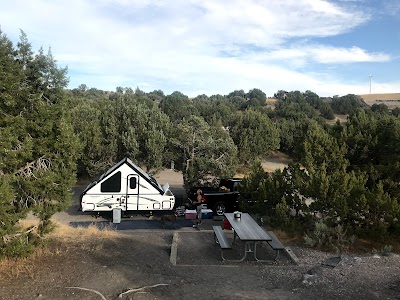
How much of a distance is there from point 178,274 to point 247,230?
2.66 m

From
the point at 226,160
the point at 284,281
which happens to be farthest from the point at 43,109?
the point at 226,160

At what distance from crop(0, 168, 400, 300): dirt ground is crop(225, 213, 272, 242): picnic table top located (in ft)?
2.25

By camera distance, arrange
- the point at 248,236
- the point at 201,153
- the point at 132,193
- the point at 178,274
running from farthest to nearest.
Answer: the point at 201,153, the point at 132,193, the point at 248,236, the point at 178,274

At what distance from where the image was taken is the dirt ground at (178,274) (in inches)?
302

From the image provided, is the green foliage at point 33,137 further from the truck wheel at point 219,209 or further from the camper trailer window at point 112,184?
the truck wheel at point 219,209

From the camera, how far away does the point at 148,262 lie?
31.7 ft

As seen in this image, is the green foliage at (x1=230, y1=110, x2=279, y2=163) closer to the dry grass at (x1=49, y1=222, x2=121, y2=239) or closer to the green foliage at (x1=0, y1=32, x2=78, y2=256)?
the dry grass at (x1=49, y1=222, x2=121, y2=239)

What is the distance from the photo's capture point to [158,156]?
71.3ft

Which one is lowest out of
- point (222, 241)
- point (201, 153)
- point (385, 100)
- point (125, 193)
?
point (222, 241)

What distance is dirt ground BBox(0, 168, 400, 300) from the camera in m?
7.67

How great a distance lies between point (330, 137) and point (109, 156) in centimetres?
1321

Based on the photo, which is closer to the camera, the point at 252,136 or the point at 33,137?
the point at 33,137

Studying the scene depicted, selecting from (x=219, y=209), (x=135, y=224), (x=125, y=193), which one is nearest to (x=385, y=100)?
(x=219, y=209)

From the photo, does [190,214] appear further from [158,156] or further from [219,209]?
[158,156]
